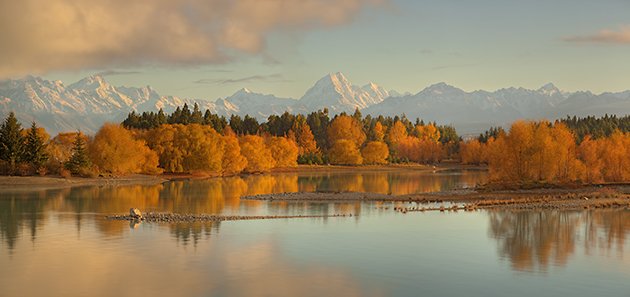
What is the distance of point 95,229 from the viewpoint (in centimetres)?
4672

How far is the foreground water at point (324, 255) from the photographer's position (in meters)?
28.4

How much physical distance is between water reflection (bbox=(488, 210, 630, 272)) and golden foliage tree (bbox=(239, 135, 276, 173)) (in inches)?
Answer: 4070

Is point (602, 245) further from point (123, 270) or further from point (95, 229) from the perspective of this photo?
point (95, 229)

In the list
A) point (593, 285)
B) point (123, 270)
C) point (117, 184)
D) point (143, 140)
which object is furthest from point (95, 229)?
point (143, 140)

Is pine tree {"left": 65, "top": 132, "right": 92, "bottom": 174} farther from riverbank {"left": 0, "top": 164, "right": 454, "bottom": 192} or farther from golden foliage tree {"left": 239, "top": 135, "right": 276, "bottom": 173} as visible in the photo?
golden foliage tree {"left": 239, "top": 135, "right": 276, "bottom": 173}

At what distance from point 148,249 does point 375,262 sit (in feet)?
42.4

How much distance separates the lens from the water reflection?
35900 mm

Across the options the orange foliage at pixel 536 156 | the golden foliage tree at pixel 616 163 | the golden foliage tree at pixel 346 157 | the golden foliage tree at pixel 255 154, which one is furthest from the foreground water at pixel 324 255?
the golden foliage tree at pixel 346 157

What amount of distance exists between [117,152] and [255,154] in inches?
1821

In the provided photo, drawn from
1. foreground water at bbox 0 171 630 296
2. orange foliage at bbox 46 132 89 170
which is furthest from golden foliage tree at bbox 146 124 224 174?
foreground water at bbox 0 171 630 296

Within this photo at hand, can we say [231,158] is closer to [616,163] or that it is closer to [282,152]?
[282,152]

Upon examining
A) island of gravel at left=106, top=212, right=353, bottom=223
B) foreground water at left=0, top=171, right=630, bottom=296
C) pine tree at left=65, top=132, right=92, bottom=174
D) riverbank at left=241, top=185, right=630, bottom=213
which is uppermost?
pine tree at left=65, top=132, right=92, bottom=174

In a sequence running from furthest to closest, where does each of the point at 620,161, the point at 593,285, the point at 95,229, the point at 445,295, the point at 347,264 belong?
the point at 620,161 → the point at 95,229 → the point at 347,264 → the point at 593,285 → the point at 445,295

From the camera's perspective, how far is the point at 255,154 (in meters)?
159
